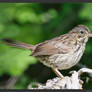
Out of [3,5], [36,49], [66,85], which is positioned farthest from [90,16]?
[66,85]

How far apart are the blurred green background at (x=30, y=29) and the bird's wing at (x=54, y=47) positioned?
0.58 m

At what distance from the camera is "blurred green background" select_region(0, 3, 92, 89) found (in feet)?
10.5

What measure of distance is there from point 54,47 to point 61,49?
0.04 m

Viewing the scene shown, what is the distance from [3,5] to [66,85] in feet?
5.63

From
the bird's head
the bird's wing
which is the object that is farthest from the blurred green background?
the bird's head

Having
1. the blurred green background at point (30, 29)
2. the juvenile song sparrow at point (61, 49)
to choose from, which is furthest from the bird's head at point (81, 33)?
the blurred green background at point (30, 29)

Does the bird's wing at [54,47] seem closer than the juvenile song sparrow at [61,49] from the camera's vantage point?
No

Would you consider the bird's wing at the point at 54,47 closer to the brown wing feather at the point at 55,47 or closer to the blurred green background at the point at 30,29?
the brown wing feather at the point at 55,47

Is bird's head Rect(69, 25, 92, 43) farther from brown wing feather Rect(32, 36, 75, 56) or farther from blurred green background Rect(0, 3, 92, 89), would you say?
blurred green background Rect(0, 3, 92, 89)

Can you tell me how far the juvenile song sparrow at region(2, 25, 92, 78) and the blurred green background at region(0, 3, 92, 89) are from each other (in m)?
0.60

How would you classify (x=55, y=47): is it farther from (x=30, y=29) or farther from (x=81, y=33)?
(x=30, y=29)

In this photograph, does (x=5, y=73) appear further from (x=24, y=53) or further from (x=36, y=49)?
(x=36, y=49)

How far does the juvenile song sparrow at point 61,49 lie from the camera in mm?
2332

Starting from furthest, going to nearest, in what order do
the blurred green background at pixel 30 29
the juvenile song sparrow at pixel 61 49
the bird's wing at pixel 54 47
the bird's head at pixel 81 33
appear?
the blurred green background at pixel 30 29, the bird's wing at pixel 54 47, the juvenile song sparrow at pixel 61 49, the bird's head at pixel 81 33
